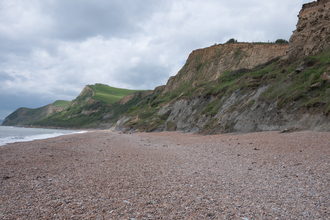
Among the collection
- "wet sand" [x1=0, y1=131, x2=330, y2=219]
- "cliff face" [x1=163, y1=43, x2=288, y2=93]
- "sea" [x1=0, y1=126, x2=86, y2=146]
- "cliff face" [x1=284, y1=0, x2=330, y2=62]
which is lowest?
"wet sand" [x1=0, y1=131, x2=330, y2=219]

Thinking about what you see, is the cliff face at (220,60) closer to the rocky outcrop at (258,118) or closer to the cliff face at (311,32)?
the cliff face at (311,32)

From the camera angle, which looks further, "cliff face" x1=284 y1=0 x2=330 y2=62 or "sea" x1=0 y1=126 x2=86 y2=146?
"sea" x1=0 y1=126 x2=86 y2=146

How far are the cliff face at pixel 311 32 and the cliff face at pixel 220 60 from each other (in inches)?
708

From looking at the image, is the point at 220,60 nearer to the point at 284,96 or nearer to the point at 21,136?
the point at 284,96

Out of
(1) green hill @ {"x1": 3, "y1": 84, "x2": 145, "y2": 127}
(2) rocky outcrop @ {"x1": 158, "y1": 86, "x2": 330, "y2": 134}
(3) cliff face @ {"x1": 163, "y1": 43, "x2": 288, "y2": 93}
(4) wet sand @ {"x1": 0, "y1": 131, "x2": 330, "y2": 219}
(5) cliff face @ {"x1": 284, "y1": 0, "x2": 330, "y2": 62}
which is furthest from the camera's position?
(1) green hill @ {"x1": 3, "y1": 84, "x2": 145, "y2": 127}

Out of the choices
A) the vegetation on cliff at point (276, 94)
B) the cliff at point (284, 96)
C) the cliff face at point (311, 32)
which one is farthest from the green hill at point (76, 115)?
the cliff face at point (311, 32)

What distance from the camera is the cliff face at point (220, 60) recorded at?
125ft

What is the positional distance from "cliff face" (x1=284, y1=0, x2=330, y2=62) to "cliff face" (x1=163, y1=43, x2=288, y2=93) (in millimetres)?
17972

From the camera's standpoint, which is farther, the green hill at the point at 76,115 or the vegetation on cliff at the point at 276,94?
the green hill at the point at 76,115

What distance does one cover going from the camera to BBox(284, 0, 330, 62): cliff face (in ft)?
55.5

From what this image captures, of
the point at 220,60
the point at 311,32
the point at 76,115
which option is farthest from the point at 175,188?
the point at 76,115

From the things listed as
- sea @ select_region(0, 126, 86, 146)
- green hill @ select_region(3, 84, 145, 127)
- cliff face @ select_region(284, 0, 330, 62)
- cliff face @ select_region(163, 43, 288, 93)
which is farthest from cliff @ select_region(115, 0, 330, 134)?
green hill @ select_region(3, 84, 145, 127)

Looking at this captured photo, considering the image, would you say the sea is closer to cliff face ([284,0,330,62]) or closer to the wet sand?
the wet sand

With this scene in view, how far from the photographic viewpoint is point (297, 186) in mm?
4117
